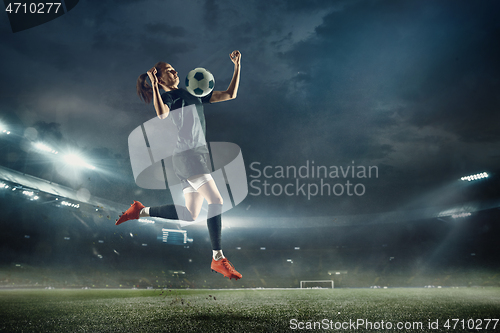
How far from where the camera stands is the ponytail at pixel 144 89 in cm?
279

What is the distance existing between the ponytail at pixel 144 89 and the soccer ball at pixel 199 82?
0.48 meters

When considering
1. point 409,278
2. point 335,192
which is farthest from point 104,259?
point 409,278

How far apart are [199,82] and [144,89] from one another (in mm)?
631

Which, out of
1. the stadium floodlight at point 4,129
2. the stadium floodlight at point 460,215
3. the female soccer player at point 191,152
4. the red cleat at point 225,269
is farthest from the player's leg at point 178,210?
the stadium floodlight at point 460,215

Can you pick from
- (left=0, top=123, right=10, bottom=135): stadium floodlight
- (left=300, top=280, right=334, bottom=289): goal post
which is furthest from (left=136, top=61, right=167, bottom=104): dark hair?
(left=300, top=280, right=334, bottom=289): goal post

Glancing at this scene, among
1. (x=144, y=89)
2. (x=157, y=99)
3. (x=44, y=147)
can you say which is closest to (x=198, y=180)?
(x=157, y=99)

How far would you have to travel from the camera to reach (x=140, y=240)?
82.3ft

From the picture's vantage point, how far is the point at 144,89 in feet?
9.25

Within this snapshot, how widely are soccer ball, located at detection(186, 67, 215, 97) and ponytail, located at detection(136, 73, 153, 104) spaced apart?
A: 0.48 m

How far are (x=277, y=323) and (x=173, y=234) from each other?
2524 centimetres

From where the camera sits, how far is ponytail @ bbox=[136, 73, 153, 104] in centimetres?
279

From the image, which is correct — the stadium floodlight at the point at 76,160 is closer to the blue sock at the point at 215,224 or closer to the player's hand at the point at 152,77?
the player's hand at the point at 152,77

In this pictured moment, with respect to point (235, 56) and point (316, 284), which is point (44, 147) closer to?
point (235, 56)

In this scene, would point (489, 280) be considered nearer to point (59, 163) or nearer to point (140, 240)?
point (140, 240)
